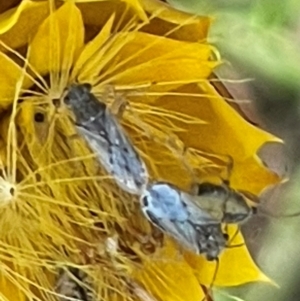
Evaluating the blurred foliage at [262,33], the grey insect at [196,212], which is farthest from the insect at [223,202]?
the blurred foliage at [262,33]

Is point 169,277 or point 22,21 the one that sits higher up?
point 22,21

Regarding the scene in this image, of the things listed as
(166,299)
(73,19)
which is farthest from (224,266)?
(73,19)

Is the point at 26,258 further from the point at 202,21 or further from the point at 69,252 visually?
the point at 202,21

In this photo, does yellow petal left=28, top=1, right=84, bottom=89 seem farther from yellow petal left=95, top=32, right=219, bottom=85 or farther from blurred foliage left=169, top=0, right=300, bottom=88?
blurred foliage left=169, top=0, right=300, bottom=88

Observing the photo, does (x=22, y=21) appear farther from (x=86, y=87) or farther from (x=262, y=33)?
(x=262, y=33)

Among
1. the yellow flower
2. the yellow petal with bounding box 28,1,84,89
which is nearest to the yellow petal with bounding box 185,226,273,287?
the yellow flower

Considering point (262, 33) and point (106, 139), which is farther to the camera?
point (262, 33)

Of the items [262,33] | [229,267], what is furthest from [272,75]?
[229,267]
